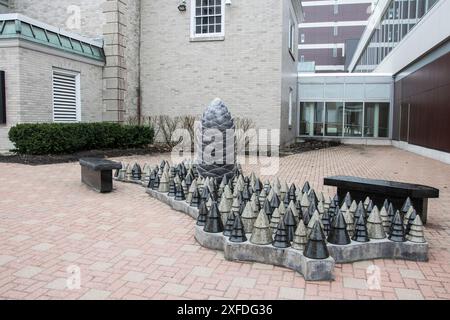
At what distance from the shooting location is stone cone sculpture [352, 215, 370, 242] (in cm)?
449

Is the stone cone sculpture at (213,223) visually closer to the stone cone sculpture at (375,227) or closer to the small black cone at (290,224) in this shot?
the small black cone at (290,224)

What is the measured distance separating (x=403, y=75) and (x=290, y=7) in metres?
8.04

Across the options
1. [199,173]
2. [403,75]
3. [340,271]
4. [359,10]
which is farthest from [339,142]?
[359,10]

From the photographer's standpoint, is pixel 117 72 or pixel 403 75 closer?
pixel 117 72

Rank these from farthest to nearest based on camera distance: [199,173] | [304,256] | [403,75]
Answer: [403,75]
[199,173]
[304,256]

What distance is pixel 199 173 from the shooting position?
751cm

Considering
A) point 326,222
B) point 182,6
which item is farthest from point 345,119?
point 326,222

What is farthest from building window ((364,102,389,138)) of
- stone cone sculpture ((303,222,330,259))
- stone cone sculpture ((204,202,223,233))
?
stone cone sculpture ((303,222,330,259))

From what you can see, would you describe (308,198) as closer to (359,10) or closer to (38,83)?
(38,83)

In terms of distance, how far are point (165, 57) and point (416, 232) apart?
54.7 ft

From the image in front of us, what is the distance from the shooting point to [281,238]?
167 inches

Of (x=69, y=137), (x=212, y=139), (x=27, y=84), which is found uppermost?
(x=27, y=84)

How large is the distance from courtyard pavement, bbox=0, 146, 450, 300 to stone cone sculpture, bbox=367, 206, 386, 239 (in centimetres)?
30

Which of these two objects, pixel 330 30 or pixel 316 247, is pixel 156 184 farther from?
pixel 330 30
